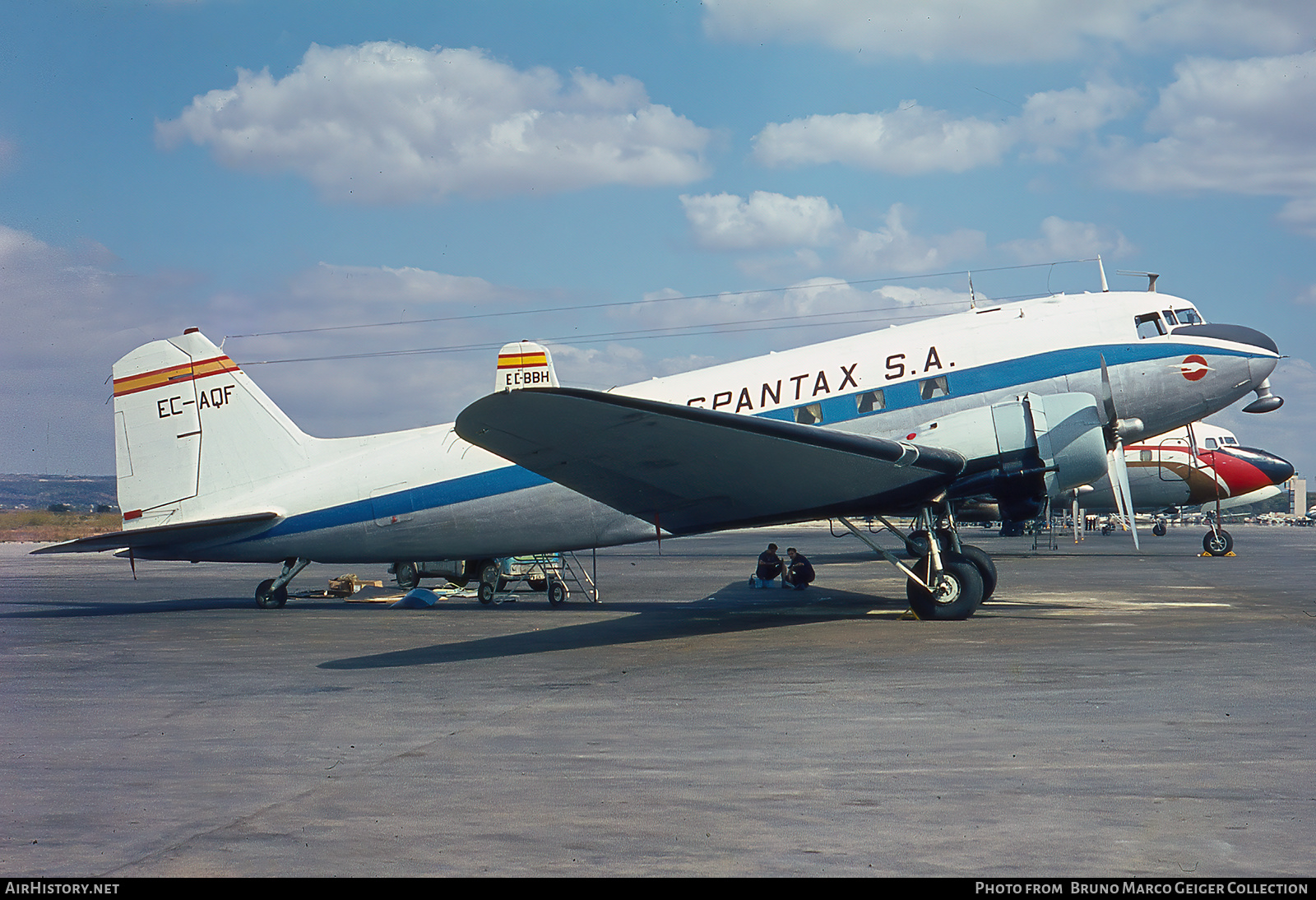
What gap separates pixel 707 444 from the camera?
14320mm

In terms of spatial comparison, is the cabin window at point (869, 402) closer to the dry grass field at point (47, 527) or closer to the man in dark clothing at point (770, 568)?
the man in dark clothing at point (770, 568)

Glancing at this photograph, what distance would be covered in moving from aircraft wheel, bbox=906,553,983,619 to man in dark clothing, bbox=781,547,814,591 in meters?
7.94

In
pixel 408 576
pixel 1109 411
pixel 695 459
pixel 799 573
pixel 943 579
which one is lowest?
pixel 799 573

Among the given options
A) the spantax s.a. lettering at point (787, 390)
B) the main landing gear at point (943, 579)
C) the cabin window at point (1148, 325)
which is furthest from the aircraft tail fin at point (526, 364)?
the cabin window at point (1148, 325)

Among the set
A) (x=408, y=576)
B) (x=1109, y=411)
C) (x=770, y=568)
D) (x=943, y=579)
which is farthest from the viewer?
(x=408, y=576)

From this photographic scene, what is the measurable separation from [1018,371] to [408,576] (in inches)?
642

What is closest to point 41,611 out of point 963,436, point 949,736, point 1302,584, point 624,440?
point 624,440

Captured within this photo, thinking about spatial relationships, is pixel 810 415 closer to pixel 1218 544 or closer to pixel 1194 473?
pixel 1218 544

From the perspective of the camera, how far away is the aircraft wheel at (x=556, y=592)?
72.1ft

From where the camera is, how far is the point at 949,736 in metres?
8.09

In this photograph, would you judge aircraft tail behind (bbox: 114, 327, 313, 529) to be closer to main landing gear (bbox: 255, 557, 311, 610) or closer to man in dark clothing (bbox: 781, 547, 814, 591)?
main landing gear (bbox: 255, 557, 311, 610)

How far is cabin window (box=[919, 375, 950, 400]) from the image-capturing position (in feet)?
57.3

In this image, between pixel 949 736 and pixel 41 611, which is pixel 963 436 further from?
pixel 41 611

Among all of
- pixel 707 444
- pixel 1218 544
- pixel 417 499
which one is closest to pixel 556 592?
pixel 417 499
